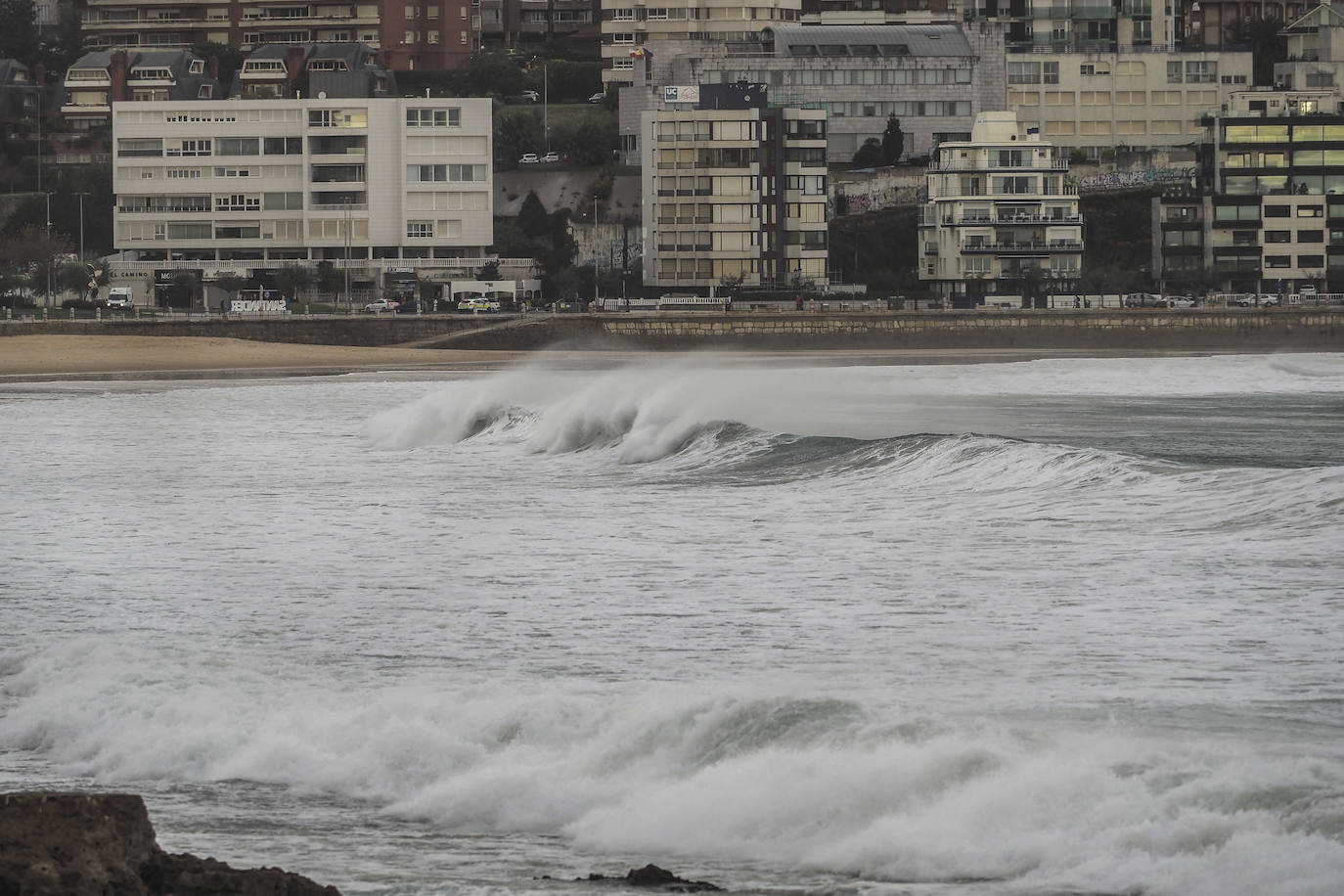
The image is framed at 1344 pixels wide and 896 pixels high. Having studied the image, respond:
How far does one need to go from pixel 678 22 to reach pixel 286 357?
63.8m

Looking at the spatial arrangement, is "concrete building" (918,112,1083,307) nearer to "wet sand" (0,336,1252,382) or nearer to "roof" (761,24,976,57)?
"wet sand" (0,336,1252,382)

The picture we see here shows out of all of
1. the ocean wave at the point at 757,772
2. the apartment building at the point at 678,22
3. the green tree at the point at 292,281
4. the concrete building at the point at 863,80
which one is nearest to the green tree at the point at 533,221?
the concrete building at the point at 863,80

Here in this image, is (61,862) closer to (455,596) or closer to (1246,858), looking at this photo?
(1246,858)

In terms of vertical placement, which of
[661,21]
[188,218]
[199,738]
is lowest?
[199,738]

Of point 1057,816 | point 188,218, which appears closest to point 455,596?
point 1057,816

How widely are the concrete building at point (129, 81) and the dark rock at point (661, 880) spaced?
414 feet

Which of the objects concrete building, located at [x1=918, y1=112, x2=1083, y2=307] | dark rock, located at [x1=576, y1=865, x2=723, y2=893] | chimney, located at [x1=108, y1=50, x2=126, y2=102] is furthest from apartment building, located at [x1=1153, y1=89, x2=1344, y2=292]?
dark rock, located at [x1=576, y1=865, x2=723, y2=893]

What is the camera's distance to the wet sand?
75.8 m

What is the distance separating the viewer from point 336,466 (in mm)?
36438

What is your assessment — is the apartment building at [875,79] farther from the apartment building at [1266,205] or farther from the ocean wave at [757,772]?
the ocean wave at [757,772]

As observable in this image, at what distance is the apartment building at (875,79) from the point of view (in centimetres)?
12594

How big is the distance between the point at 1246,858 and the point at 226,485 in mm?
24044

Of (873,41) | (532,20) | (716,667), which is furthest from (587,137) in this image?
(716,667)

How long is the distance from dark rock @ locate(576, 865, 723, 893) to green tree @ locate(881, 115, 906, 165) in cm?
11356
